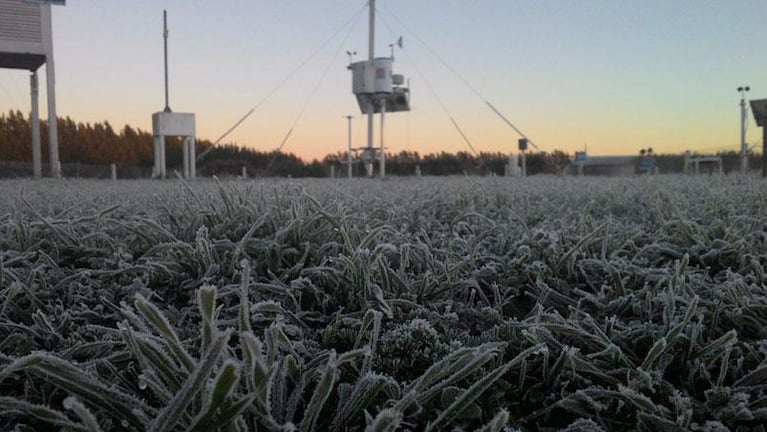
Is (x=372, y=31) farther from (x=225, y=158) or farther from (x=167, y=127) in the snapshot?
(x=225, y=158)

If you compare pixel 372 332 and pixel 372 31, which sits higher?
pixel 372 31

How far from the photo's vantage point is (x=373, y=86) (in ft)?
36.1

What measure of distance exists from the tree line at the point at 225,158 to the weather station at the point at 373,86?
1.07 metres

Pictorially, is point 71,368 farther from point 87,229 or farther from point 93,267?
point 87,229

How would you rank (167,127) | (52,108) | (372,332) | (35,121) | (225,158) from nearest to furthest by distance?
(372,332)
(52,108)
(35,121)
(167,127)
(225,158)

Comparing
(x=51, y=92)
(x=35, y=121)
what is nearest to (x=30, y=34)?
(x=51, y=92)

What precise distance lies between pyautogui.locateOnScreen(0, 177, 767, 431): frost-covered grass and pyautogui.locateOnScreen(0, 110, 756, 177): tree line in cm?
373

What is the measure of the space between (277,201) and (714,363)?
3.85ft

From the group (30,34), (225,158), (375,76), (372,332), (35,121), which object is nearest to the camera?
(372,332)

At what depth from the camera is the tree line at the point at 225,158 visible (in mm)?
15156

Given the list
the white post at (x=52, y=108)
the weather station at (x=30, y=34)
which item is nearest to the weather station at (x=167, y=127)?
the white post at (x=52, y=108)

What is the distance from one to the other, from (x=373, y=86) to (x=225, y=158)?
16.0m

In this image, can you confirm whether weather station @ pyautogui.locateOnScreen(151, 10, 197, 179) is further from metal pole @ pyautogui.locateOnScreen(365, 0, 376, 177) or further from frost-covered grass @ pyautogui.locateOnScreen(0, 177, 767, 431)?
frost-covered grass @ pyautogui.locateOnScreen(0, 177, 767, 431)

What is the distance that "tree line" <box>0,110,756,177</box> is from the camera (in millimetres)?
15156
